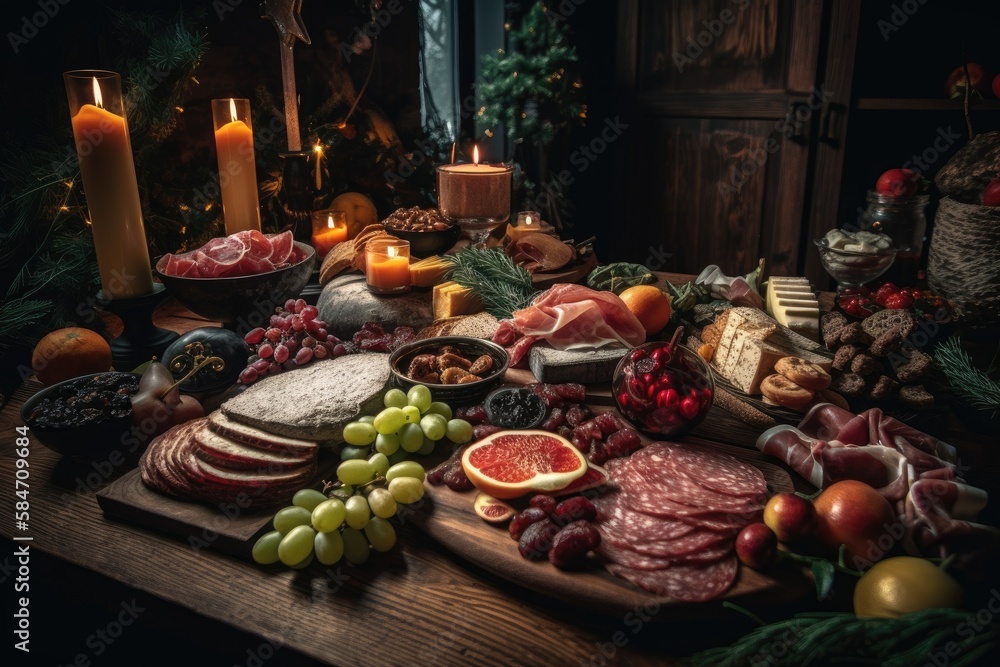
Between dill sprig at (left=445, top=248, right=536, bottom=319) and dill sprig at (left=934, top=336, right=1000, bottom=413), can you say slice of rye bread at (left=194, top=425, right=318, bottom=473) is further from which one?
dill sprig at (left=934, top=336, right=1000, bottom=413)

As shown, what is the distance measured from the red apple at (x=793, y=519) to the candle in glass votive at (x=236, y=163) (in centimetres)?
178

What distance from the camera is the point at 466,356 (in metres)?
1.81

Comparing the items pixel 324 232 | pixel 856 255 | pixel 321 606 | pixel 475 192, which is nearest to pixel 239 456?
pixel 321 606

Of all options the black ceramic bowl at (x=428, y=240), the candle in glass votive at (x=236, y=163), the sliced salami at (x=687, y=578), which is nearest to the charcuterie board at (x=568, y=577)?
the sliced salami at (x=687, y=578)

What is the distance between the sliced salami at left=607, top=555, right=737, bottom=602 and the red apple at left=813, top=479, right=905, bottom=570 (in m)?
0.19

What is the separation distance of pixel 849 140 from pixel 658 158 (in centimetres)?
98

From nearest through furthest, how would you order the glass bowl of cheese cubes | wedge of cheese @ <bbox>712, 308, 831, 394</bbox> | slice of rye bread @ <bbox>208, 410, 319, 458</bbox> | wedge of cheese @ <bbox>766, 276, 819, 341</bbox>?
slice of rye bread @ <bbox>208, 410, 319, 458</bbox>
wedge of cheese @ <bbox>712, 308, 831, 394</bbox>
wedge of cheese @ <bbox>766, 276, 819, 341</bbox>
the glass bowl of cheese cubes

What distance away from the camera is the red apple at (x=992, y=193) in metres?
2.33

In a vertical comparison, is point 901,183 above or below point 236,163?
below

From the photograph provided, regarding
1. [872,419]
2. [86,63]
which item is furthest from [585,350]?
[86,63]

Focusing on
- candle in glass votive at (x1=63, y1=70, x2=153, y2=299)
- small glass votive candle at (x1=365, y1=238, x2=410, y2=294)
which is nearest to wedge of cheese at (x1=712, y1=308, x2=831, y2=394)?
small glass votive candle at (x1=365, y1=238, x2=410, y2=294)

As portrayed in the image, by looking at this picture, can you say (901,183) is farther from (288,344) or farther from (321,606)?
(321,606)

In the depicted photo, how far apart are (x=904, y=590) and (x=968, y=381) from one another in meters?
0.75

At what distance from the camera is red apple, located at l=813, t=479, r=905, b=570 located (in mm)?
1157
